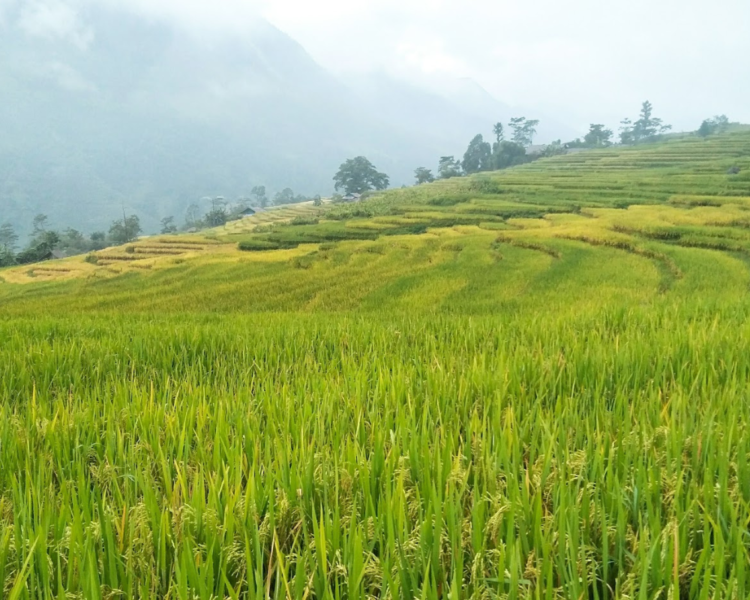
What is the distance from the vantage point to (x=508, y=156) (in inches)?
1871

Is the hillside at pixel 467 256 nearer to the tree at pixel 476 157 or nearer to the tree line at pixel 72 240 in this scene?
the tree line at pixel 72 240

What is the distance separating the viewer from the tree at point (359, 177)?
53.5m

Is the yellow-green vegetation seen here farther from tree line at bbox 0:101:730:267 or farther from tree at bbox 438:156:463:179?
tree at bbox 438:156:463:179

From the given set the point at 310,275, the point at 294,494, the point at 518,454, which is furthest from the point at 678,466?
the point at 310,275

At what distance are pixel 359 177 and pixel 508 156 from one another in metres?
15.9

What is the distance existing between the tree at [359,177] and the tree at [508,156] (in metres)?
12.2

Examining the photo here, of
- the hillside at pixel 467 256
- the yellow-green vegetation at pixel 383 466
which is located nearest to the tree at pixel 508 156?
the hillside at pixel 467 256

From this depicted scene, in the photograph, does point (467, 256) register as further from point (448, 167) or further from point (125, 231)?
point (448, 167)

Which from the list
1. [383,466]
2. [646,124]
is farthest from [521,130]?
[383,466]

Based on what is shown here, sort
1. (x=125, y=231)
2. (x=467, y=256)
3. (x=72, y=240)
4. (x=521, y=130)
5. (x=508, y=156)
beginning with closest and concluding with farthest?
1. (x=467, y=256)
2. (x=72, y=240)
3. (x=125, y=231)
4. (x=508, y=156)
5. (x=521, y=130)

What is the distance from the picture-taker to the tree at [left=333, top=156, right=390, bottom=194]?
5347 centimetres

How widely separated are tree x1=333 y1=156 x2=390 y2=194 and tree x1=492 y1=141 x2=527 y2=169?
480 inches

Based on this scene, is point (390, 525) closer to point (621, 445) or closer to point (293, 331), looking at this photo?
point (621, 445)

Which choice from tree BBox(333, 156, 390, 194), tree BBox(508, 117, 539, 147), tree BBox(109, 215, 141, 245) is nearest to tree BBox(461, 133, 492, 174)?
tree BBox(333, 156, 390, 194)
